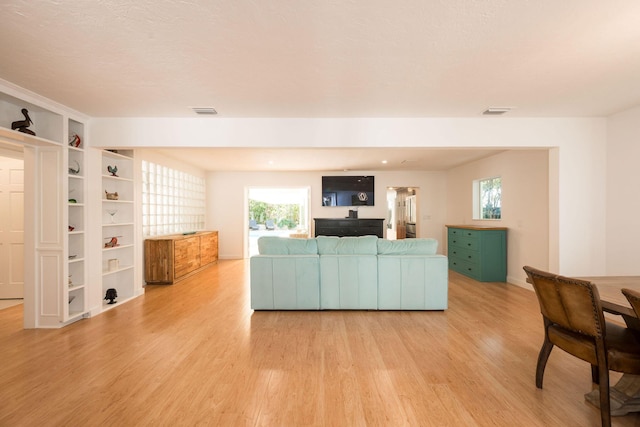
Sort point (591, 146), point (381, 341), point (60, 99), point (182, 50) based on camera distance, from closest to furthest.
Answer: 1. point (182, 50)
2. point (381, 341)
3. point (60, 99)
4. point (591, 146)

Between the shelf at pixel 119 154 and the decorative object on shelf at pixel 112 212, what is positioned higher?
the shelf at pixel 119 154

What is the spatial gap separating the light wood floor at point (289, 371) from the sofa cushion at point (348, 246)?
2.64 feet

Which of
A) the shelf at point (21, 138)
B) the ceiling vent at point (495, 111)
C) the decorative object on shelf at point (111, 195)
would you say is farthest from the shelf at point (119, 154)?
the ceiling vent at point (495, 111)

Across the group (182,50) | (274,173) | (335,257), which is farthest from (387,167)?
(182,50)

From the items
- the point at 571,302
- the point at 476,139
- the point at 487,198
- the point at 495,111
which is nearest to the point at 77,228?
the point at 571,302

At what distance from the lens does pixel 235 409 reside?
76.8 inches

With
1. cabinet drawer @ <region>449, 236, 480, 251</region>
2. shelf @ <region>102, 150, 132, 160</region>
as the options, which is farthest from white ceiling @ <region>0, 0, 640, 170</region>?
cabinet drawer @ <region>449, 236, 480, 251</region>

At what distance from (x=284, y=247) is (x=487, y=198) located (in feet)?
15.8

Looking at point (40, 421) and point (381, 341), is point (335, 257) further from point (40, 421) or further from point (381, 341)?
point (40, 421)

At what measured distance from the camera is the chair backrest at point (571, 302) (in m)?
1.67

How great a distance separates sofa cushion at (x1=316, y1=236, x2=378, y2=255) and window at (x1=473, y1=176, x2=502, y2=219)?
3.43 metres

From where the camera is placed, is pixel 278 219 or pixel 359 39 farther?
pixel 278 219

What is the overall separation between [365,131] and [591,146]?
2919 millimetres

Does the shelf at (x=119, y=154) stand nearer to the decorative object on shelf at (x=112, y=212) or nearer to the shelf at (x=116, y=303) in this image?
the decorative object on shelf at (x=112, y=212)
